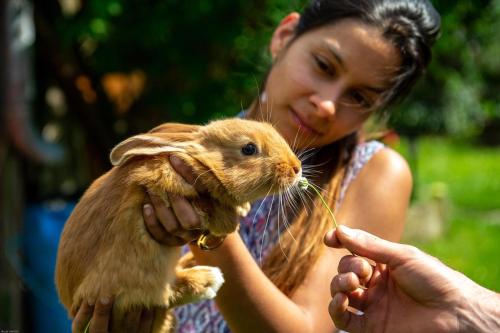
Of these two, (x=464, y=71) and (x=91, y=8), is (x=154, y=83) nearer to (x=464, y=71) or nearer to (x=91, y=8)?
(x=91, y=8)

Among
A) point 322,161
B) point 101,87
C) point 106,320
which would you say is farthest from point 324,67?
point 101,87

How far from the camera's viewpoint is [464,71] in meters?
6.07

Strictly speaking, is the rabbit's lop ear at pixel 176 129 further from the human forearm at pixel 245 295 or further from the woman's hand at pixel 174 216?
the human forearm at pixel 245 295

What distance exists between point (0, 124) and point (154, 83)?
44.2 inches

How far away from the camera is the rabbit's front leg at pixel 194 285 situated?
6.14 ft

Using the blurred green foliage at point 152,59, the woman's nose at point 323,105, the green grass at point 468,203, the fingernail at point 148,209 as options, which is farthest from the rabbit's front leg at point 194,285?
the green grass at point 468,203

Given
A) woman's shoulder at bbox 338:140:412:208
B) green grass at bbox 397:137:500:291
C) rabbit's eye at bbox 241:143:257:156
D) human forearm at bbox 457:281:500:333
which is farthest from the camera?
green grass at bbox 397:137:500:291

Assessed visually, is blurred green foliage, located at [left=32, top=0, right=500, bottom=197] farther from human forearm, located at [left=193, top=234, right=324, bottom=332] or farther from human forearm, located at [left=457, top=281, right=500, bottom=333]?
human forearm, located at [left=457, top=281, right=500, bottom=333]

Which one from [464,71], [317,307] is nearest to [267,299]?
[317,307]

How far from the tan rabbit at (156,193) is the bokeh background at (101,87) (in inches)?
55.0

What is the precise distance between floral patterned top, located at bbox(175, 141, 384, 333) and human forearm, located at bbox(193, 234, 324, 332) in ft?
0.77

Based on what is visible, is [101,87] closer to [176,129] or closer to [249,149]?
[176,129]

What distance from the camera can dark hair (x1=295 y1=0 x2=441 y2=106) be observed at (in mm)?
2338

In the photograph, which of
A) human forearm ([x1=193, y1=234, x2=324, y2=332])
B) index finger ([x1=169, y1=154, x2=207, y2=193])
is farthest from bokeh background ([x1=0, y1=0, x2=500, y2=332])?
index finger ([x1=169, y1=154, x2=207, y2=193])
